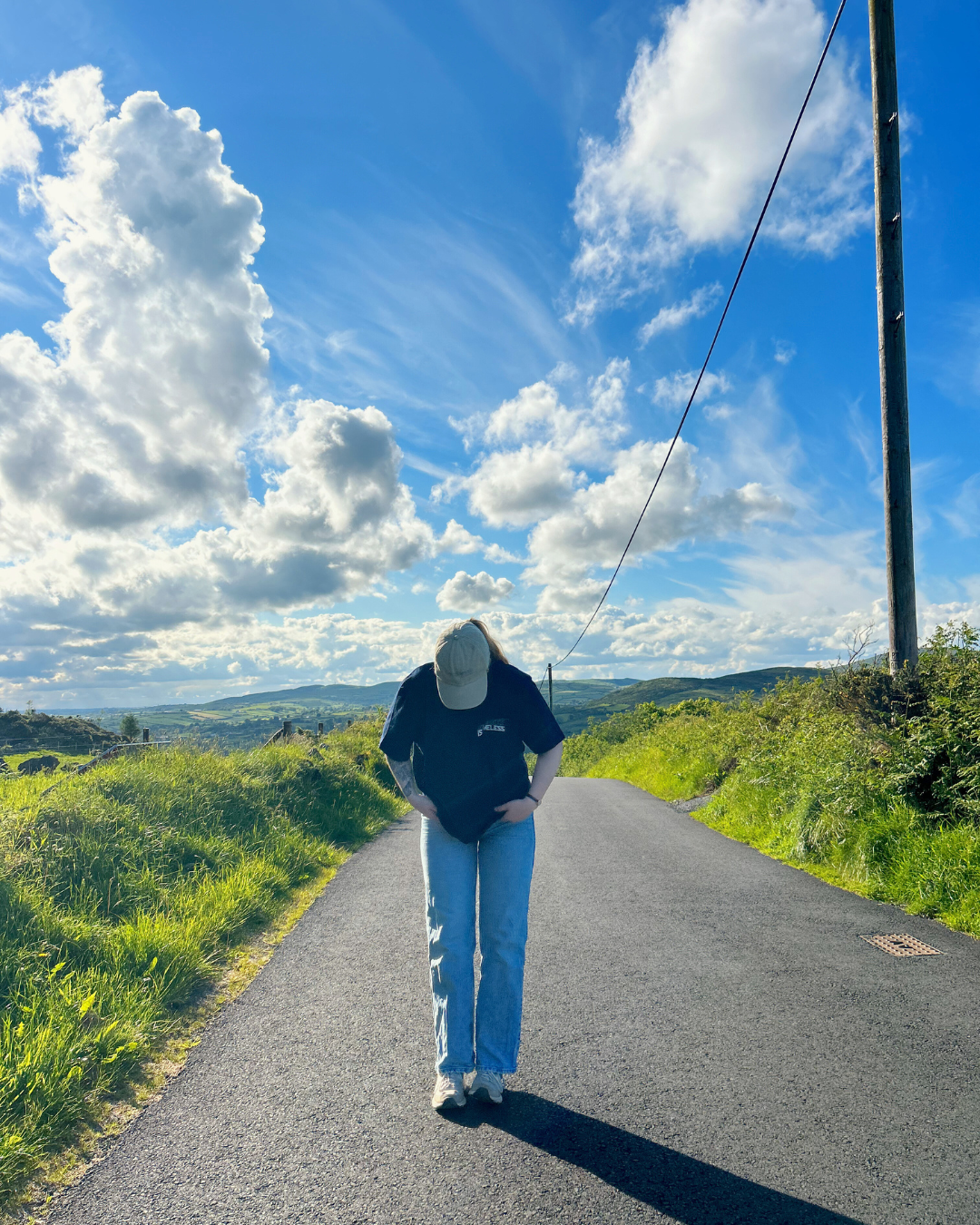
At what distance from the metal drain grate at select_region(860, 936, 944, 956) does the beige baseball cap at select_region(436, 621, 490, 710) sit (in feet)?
11.4

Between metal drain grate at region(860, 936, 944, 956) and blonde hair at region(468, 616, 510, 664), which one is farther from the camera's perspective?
metal drain grate at region(860, 936, 944, 956)

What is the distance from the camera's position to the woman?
306 cm

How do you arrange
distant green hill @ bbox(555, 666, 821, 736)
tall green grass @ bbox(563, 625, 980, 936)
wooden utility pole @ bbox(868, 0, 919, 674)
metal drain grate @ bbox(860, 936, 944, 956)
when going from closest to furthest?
metal drain grate @ bbox(860, 936, 944, 956), tall green grass @ bbox(563, 625, 980, 936), wooden utility pole @ bbox(868, 0, 919, 674), distant green hill @ bbox(555, 666, 821, 736)

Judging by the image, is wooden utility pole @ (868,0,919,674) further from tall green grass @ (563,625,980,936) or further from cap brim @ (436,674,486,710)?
cap brim @ (436,674,486,710)

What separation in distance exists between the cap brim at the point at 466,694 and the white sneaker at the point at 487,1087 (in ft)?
4.93

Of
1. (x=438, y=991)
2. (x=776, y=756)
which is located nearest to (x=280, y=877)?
(x=438, y=991)

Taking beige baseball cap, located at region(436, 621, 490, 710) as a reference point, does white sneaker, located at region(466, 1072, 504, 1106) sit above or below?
below

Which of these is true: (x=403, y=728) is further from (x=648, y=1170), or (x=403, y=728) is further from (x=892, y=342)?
(x=892, y=342)

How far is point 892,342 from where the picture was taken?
8328mm

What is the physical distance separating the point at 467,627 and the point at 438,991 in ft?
5.07

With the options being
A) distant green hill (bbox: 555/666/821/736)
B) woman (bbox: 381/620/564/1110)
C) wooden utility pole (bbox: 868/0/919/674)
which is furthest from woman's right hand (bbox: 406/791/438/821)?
distant green hill (bbox: 555/666/821/736)

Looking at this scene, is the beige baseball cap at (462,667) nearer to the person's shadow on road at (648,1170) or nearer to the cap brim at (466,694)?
the cap brim at (466,694)

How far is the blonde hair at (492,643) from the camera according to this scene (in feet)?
11.0

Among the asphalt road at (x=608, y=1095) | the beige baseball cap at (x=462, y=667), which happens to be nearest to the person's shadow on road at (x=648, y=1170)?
the asphalt road at (x=608, y=1095)
